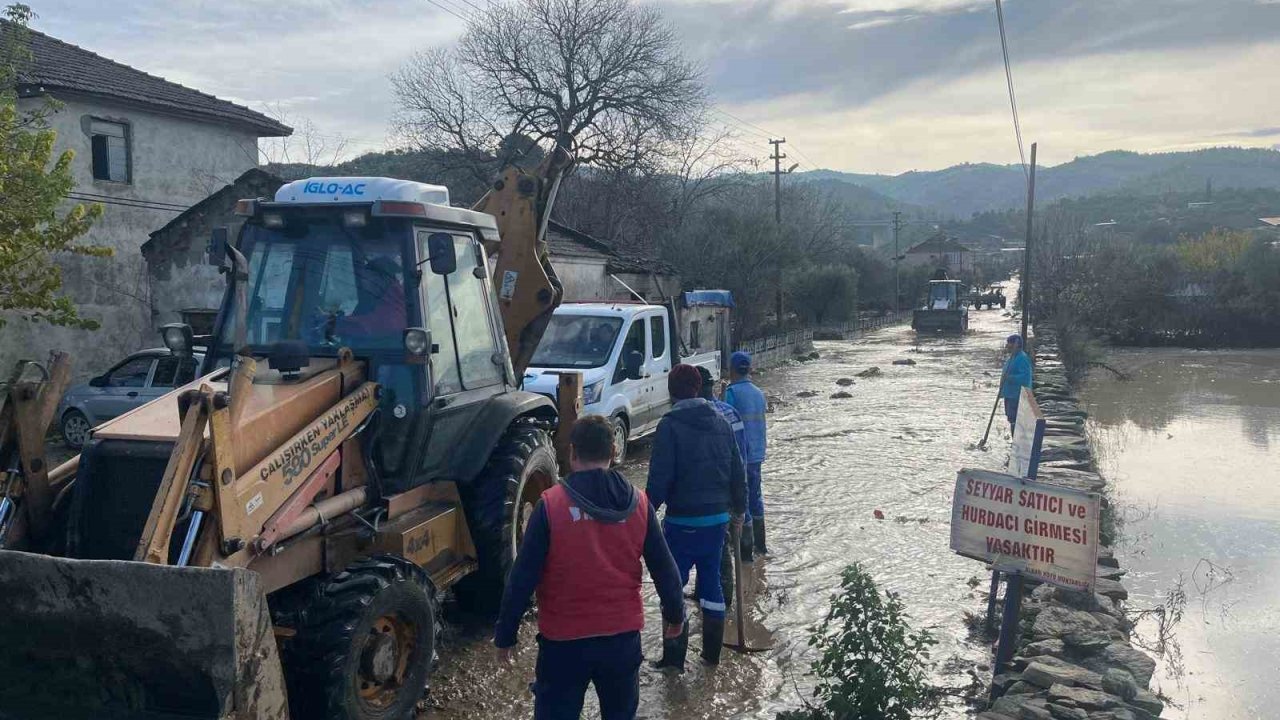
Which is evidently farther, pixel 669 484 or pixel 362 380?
pixel 669 484

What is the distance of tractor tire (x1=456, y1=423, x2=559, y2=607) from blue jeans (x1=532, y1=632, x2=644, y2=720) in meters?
2.19

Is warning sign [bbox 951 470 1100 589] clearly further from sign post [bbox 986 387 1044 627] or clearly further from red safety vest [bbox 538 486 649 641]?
red safety vest [bbox 538 486 649 641]

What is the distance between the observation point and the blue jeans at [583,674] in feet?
11.5

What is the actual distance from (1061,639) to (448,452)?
12.8 ft

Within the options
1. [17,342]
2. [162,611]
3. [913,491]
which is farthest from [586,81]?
[162,611]

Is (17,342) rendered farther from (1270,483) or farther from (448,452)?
(1270,483)

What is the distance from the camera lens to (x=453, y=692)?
5242 millimetres

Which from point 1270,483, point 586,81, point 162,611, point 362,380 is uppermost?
point 586,81

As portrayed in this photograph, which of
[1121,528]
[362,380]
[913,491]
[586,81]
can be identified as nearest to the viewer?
[362,380]

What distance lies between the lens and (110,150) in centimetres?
1773

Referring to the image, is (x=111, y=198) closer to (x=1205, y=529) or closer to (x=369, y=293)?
(x=369, y=293)

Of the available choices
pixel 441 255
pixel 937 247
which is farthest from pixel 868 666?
pixel 937 247

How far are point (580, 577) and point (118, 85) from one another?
18817mm

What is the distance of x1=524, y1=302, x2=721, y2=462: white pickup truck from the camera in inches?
416
